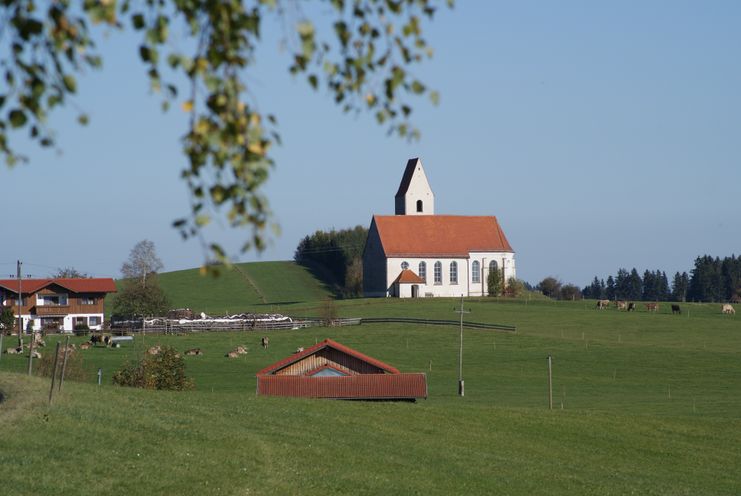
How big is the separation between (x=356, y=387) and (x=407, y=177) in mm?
99135

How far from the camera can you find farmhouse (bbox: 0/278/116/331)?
320 ft

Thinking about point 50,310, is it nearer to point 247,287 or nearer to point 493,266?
point 247,287

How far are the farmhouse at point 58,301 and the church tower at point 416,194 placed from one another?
5095 cm

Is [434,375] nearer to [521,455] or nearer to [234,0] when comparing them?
[521,455]

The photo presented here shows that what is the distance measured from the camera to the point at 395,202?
145 metres

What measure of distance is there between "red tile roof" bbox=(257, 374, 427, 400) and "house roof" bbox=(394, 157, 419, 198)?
9732 cm

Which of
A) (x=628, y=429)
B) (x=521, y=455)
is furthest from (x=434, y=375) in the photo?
(x=521, y=455)

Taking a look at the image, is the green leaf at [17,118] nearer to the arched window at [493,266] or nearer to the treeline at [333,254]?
the arched window at [493,266]

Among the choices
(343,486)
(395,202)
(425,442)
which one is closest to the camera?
(343,486)

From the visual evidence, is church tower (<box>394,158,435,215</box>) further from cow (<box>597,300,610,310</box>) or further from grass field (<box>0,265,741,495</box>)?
grass field (<box>0,265,741,495</box>)

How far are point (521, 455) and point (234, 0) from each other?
1039 inches

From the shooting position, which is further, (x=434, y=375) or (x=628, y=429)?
(x=434, y=375)

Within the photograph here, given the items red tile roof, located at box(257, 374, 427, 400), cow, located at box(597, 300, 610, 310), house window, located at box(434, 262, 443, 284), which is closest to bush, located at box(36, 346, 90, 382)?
red tile roof, located at box(257, 374, 427, 400)

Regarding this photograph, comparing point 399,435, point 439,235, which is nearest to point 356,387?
point 399,435
